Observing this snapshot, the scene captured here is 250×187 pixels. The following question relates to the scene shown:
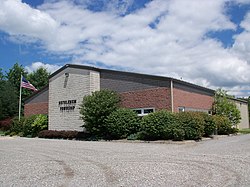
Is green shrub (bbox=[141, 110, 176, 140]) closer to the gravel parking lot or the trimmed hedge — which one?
the trimmed hedge

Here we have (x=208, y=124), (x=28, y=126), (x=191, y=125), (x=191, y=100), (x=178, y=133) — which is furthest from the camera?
(x=28, y=126)

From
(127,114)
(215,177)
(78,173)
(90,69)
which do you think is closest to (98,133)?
(127,114)

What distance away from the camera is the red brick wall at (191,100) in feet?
74.3

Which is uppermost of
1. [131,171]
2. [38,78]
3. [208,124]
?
[38,78]

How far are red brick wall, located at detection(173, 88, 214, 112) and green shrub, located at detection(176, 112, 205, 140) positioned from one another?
10.6 ft

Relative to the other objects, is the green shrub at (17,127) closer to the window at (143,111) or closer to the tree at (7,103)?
the tree at (7,103)

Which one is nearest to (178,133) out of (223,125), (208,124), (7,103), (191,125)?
(191,125)

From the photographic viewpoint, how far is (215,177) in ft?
26.1

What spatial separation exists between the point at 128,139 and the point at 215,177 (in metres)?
13.0

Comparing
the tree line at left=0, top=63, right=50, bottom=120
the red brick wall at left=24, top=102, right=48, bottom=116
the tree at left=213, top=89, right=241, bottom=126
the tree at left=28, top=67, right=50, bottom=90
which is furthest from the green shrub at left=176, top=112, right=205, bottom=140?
the tree at left=28, top=67, right=50, bottom=90

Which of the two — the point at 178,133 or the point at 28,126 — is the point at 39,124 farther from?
the point at 178,133

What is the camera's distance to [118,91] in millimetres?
25156

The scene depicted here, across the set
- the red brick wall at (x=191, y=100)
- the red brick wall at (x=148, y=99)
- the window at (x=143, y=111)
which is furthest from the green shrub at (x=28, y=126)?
the red brick wall at (x=191, y=100)

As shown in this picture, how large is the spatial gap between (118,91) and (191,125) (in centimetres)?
813
